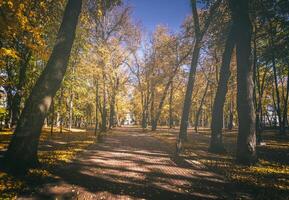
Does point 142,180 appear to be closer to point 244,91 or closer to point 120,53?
point 244,91

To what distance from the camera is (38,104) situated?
10250 mm

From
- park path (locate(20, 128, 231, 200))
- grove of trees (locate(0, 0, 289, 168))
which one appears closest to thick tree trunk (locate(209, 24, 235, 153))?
grove of trees (locate(0, 0, 289, 168))

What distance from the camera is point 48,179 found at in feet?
29.8

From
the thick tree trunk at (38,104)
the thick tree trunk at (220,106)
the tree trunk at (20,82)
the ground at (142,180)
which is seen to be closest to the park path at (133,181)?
the ground at (142,180)

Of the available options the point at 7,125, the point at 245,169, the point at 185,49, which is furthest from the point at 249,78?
the point at 7,125

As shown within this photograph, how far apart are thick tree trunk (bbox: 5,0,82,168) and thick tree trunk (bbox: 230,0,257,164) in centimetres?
798

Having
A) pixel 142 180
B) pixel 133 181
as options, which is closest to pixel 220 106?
pixel 142 180

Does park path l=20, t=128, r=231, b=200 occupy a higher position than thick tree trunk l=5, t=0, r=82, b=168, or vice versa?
thick tree trunk l=5, t=0, r=82, b=168

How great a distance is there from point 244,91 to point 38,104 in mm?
9478

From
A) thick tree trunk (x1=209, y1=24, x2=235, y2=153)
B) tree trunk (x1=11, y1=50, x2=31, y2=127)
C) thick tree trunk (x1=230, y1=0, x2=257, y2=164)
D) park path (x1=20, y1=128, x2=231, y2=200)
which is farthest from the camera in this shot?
tree trunk (x1=11, y1=50, x2=31, y2=127)

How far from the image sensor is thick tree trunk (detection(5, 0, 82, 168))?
979 centimetres

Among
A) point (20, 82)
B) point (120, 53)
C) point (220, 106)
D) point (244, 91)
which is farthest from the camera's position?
point (120, 53)

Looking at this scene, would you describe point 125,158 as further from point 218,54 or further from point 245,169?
point 218,54

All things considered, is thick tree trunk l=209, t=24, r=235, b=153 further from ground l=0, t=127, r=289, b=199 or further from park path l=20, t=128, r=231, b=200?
park path l=20, t=128, r=231, b=200
